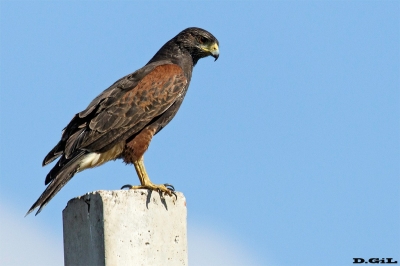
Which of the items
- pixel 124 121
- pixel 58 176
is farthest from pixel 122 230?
pixel 124 121

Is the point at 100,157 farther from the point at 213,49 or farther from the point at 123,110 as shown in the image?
the point at 213,49

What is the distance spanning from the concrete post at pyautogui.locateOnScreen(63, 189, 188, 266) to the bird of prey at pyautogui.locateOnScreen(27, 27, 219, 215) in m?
1.58

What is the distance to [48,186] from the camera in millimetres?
6781

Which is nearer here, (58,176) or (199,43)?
(58,176)

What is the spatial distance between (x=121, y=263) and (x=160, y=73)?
11.7ft

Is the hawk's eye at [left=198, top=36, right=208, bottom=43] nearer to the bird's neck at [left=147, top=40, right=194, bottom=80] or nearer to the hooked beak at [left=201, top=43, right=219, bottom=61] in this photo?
the hooked beak at [left=201, top=43, right=219, bottom=61]

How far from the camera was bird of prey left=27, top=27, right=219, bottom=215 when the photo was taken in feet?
24.0

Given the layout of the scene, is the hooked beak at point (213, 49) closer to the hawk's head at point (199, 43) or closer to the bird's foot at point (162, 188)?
the hawk's head at point (199, 43)

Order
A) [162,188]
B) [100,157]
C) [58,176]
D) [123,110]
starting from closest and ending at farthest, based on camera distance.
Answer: [162,188]
[58,176]
[100,157]
[123,110]

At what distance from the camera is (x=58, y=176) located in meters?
6.94

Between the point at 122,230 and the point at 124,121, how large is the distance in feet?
9.19

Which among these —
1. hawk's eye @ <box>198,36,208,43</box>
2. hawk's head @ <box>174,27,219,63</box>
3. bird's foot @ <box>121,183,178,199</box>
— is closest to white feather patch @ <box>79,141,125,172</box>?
bird's foot @ <box>121,183,178,199</box>

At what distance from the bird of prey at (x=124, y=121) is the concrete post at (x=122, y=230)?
158 centimetres

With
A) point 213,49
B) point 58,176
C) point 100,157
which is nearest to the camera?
point 58,176
